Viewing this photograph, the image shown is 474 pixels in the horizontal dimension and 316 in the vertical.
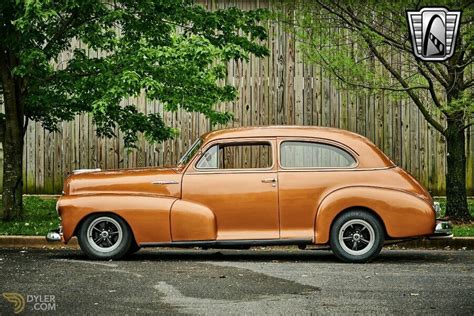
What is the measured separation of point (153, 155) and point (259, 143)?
23.6 ft

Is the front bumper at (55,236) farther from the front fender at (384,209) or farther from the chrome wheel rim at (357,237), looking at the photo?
the chrome wheel rim at (357,237)

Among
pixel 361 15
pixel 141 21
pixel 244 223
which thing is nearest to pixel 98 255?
pixel 244 223

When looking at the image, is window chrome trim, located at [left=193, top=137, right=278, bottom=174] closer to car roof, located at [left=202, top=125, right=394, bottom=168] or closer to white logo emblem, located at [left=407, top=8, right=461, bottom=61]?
car roof, located at [left=202, top=125, right=394, bottom=168]

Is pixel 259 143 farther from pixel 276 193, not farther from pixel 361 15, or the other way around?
pixel 361 15

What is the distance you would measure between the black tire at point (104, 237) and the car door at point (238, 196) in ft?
2.75

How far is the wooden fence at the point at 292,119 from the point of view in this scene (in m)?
18.6

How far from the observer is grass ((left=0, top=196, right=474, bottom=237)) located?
1409cm

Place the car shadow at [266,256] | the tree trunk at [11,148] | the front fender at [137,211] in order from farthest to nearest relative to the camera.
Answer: the tree trunk at [11,148] → the car shadow at [266,256] → the front fender at [137,211]

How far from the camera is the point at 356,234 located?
11445 mm

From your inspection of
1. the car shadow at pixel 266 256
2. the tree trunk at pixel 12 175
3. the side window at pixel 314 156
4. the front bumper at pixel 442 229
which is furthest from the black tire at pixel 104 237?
the tree trunk at pixel 12 175

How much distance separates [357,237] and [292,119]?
7384 millimetres

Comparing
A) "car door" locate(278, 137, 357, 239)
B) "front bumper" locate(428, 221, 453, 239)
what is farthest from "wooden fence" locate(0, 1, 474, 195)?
"front bumper" locate(428, 221, 453, 239)

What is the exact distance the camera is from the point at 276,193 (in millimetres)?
11484

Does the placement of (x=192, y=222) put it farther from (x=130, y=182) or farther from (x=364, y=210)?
(x=364, y=210)
